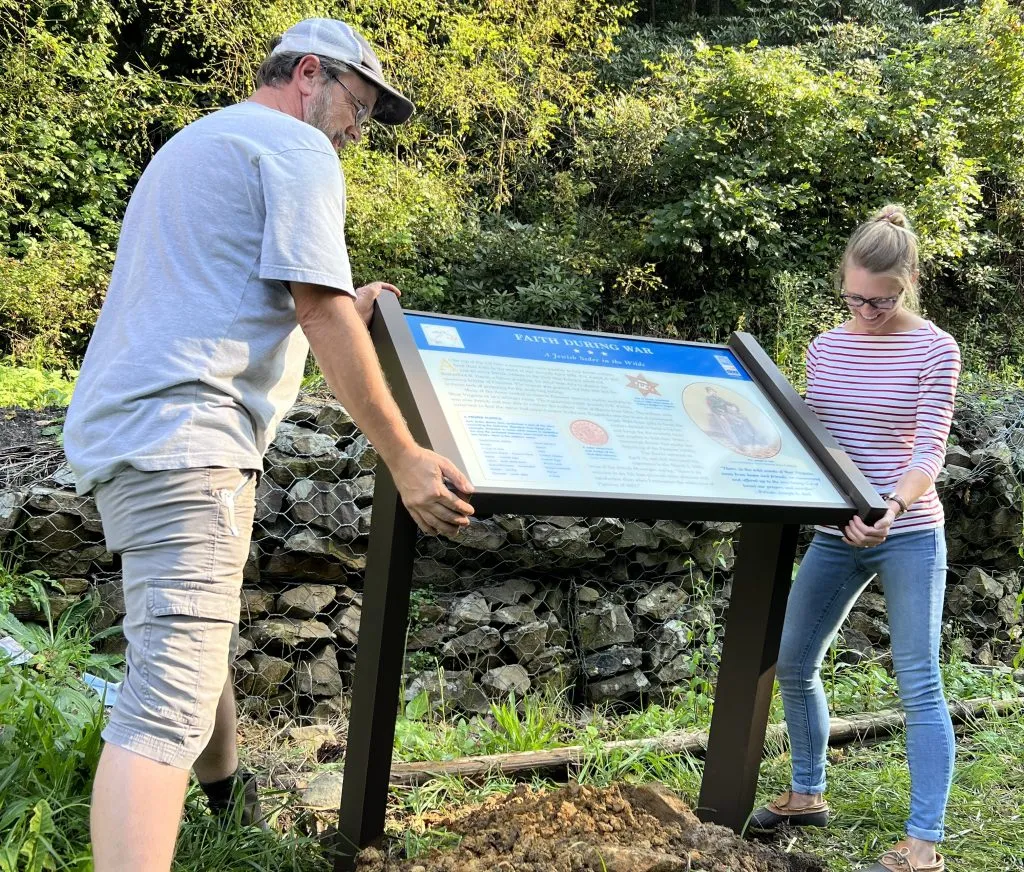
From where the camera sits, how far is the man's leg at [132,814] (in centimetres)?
141

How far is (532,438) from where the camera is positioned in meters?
1.86

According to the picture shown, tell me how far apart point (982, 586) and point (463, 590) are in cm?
314

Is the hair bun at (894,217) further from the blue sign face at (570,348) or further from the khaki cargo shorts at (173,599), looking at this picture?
the khaki cargo shorts at (173,599)

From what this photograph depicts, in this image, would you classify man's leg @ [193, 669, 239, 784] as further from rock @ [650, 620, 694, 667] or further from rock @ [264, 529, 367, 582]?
rock @ [650, 620, 694, 667]

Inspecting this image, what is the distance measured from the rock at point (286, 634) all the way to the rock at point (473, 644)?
0.58 m

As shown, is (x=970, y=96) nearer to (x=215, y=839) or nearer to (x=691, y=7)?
(x=691, y=7)

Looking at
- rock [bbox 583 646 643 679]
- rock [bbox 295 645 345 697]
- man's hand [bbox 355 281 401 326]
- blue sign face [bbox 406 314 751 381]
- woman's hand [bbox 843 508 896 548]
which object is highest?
man's hand [bbox 355 281 401 326]

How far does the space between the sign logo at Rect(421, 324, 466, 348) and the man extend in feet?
1.09

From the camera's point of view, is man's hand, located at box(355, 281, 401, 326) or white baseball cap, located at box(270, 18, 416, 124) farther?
man's hand, located at box(355, 281, 401, 326)

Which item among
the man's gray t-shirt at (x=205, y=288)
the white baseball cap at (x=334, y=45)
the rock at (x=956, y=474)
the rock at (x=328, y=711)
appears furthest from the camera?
the rock at (x=956, y=474)

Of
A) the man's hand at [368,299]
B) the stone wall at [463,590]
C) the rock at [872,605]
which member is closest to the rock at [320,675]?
the stone wall at [463,590]

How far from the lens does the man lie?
1496 millimetres

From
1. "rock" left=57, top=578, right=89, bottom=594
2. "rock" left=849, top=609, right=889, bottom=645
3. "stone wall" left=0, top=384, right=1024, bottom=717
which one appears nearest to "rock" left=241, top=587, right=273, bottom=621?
"stone wall" left=0, top=384, right=1024, bottom=717

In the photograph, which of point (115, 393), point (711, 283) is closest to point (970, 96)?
point (711, 283)
